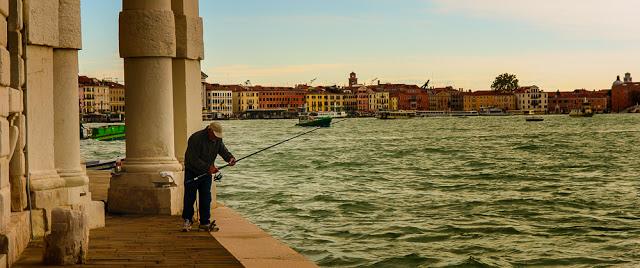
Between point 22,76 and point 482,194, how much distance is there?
17.9 metres

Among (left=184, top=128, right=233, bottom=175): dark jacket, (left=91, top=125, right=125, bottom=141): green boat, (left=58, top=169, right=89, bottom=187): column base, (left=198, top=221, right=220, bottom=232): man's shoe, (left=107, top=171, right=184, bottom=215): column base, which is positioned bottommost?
(left=91, top=125, right=125, bottom=141): green boat

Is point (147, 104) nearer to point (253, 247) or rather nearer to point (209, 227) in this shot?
point (209, 227)

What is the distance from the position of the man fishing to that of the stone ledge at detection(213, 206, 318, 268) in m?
0.33

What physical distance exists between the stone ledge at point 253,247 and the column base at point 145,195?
62cm

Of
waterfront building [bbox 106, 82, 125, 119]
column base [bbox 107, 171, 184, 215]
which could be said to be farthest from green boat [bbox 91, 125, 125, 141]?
waterfront building [bbox 106, 82, 125, 119]

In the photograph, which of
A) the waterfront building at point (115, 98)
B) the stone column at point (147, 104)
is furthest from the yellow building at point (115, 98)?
the stone column at point (147, 104)

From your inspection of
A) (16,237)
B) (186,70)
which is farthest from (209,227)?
(186,70)

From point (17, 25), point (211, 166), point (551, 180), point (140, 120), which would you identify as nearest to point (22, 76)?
point (17, 25)

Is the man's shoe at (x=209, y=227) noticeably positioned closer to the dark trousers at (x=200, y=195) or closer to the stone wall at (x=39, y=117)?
the dark trousers at (x=200, y=195)

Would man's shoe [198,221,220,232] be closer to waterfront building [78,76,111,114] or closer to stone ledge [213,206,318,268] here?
stone ledge [213,206,318,268]

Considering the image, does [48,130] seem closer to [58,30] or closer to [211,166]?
[58,30]

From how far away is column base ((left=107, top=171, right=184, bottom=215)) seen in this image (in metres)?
11.7

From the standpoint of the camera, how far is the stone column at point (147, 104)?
463 inches

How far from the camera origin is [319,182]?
31000mm
